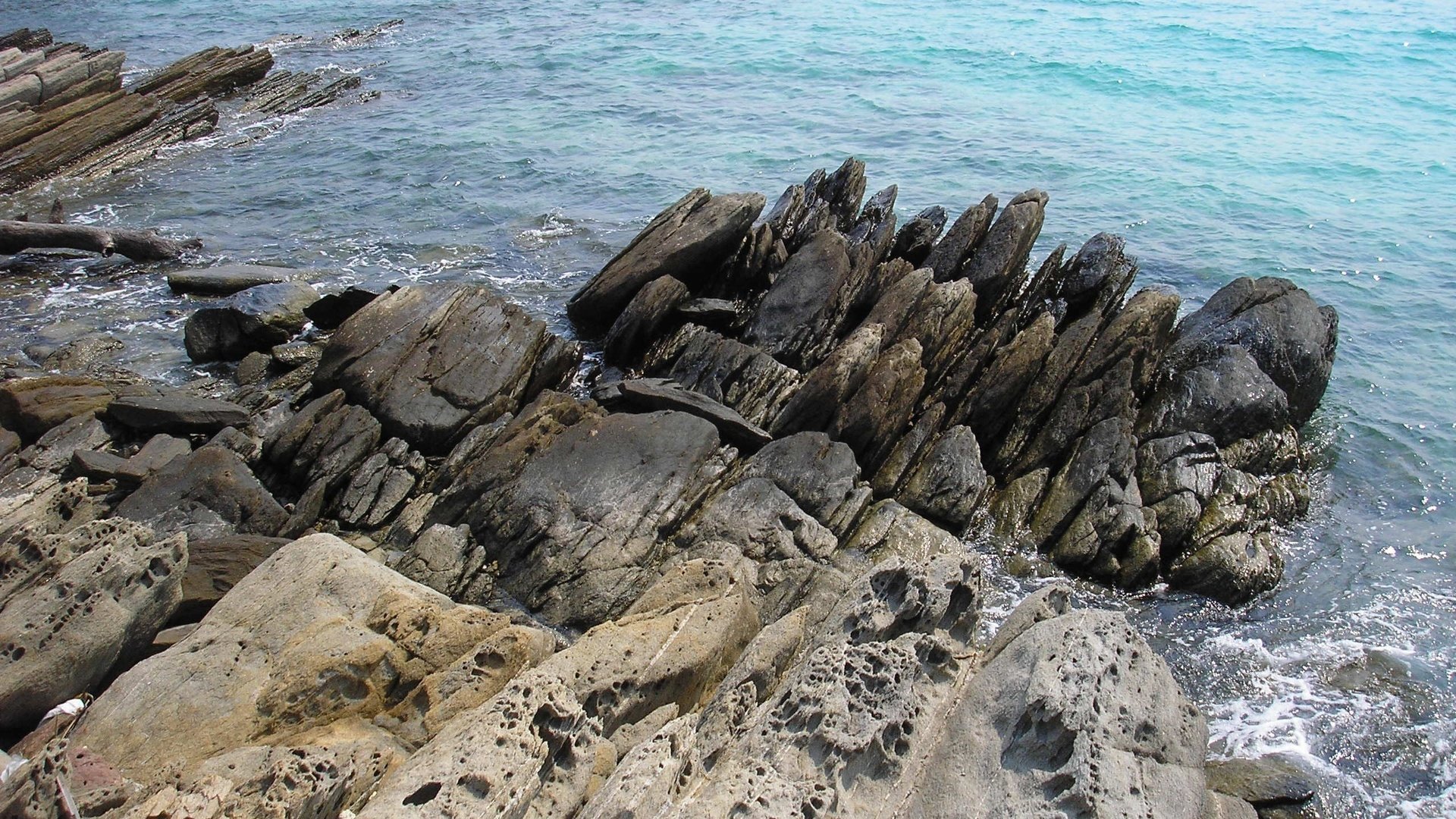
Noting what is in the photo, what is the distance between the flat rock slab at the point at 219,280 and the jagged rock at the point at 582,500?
25.5 feet

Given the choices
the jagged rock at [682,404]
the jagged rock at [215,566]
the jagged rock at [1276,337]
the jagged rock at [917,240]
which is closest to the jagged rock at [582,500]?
the jagged rock at [682,404]

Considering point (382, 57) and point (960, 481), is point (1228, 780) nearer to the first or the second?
point (960, 481)

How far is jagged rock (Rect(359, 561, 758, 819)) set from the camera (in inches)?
214

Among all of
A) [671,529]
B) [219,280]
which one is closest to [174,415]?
[219,280]

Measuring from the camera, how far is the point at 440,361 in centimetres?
1234

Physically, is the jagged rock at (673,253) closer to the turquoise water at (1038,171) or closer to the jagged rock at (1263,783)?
the turquoise water at (1038,171)

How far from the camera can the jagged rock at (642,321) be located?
554 inches

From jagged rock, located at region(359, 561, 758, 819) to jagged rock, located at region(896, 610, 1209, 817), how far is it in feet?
6.53

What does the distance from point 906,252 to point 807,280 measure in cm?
241

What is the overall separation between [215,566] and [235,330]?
6222 millimetres

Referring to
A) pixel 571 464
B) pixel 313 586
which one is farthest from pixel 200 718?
pixel 571 464

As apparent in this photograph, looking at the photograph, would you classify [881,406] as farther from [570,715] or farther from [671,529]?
[570,715]

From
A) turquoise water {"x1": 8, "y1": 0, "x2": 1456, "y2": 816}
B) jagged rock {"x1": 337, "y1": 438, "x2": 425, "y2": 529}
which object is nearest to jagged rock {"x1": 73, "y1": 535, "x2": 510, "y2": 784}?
jagged rock {"x1": 337, "y1": 438, "x2": 425, "y2": 529}

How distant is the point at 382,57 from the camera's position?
34062mm
